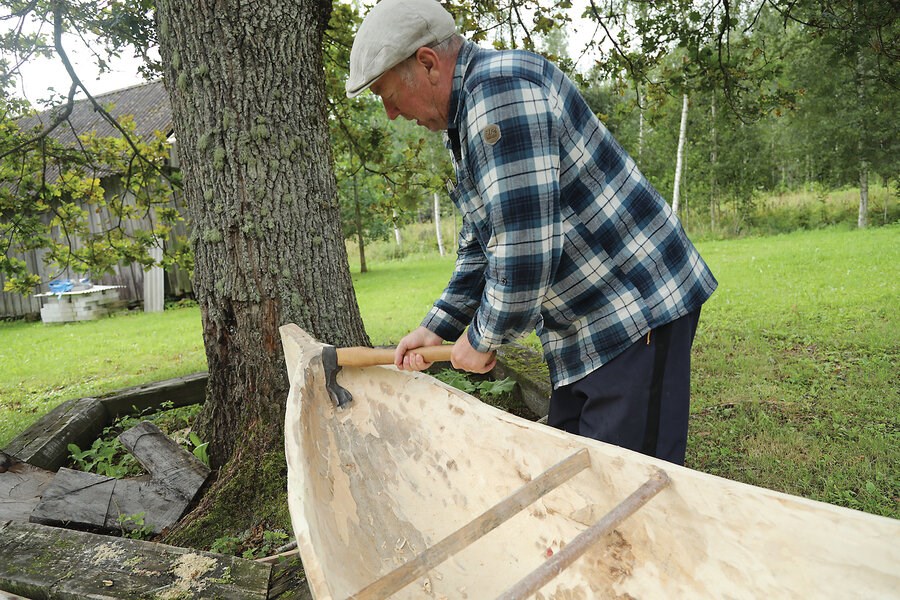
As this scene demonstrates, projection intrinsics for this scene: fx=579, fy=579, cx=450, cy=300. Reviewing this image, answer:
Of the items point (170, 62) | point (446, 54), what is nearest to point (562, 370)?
point (446, 54)

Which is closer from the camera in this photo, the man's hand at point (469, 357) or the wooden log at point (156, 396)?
the man's hand at point (469, 357)

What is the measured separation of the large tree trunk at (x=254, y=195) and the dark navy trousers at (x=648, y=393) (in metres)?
1.57

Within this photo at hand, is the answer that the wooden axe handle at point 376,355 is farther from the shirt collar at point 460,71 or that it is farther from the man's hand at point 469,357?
the shirt collar at point 460,71

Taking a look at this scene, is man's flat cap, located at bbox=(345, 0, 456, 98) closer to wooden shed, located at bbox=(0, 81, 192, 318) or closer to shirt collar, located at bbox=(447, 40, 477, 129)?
shirt collar, located at bbox=(447, 40, 477, 129)

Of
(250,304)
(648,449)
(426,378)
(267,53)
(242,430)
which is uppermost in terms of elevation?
(267,53)

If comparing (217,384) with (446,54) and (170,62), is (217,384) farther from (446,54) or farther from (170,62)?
(446,54)

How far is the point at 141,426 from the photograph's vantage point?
3.00m

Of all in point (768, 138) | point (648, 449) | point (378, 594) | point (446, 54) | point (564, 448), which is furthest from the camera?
point (768, 138)

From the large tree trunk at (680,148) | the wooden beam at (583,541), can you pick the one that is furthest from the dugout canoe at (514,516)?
the large tree trunk at (680,148)

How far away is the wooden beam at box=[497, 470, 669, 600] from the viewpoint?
1.19 meters

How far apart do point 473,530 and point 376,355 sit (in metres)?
0.87

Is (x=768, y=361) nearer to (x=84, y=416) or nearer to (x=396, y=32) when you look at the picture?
(x=396, y=32)

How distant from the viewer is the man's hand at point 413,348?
2001 mm

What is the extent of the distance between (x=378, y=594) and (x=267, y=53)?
2.37 meters
